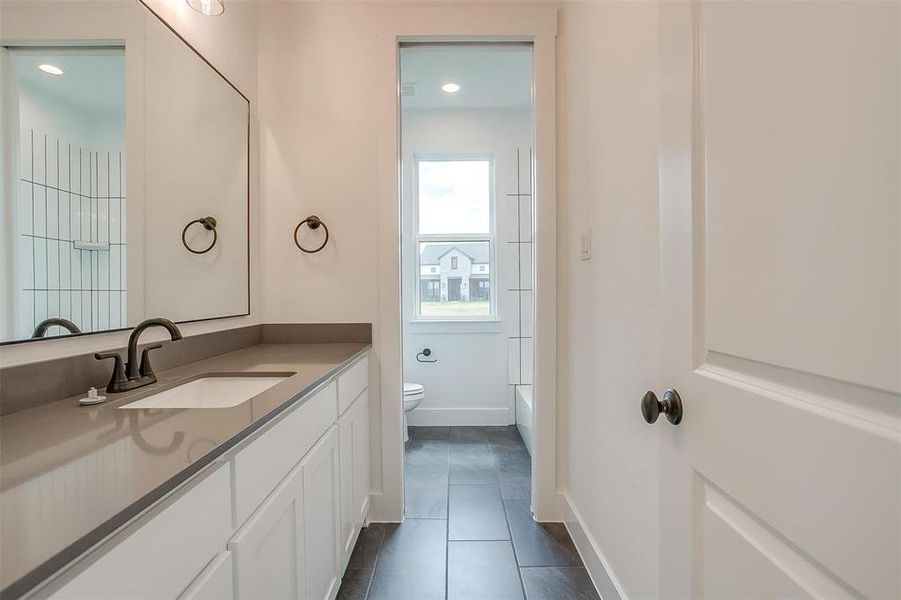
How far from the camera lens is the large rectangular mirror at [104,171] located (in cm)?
93

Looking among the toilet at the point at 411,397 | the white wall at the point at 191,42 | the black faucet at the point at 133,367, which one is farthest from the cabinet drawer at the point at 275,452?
the toilet at the point at 411,397

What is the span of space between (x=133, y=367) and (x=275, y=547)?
2.08 feet

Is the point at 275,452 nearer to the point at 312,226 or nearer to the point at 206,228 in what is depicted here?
the point at 206,228

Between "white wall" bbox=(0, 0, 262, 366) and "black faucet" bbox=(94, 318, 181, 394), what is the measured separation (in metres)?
0.10

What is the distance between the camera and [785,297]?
529 mm

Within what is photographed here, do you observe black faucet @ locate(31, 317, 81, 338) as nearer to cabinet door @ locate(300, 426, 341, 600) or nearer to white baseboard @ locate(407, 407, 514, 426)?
cabinet door @ locate(300, 426, 341, 600)

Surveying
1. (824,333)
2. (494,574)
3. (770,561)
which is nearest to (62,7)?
(824,333)

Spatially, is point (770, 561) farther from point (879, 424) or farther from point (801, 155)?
point (801, 155)

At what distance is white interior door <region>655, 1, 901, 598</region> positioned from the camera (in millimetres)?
417

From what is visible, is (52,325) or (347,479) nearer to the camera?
(52,325)

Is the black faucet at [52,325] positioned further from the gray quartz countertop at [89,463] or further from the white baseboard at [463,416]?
the white baseboard at [463,416]

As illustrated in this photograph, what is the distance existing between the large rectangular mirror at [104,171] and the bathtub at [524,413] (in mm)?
2069

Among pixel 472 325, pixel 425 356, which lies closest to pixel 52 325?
pixel 425 356

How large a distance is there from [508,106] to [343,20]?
5.55ft
